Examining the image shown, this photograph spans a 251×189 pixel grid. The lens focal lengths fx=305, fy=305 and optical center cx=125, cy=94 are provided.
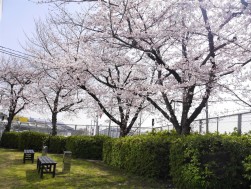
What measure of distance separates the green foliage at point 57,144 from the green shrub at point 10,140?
3.01 meters

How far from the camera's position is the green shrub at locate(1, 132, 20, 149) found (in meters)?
21.7

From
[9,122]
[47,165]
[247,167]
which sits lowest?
[47,165]

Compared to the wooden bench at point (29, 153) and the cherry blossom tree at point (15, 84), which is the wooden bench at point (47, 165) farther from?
the cherry blossom tree at point (15, 84)

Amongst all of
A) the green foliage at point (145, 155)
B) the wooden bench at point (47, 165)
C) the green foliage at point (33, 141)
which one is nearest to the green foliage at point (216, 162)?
the green foliage at point (145, 155)

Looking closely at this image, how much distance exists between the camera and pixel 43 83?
24.2 meters

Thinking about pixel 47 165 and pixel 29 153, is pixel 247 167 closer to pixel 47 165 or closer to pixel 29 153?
pixel 47 165

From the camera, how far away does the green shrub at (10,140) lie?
2167 centimetres

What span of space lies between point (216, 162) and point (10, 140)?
716 inches

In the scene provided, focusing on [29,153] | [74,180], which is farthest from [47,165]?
[29,153]

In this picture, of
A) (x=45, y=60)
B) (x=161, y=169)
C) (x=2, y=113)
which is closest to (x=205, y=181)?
(x=161, y=169)

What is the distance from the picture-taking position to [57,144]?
65.8 feet

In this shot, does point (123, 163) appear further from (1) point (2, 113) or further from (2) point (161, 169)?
(1) point (2, 113)

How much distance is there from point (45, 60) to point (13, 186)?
7710 mm

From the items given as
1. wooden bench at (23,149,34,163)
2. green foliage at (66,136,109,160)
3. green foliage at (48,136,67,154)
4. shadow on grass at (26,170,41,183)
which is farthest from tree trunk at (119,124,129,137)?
shadow on grass at (26,170,41,183)
